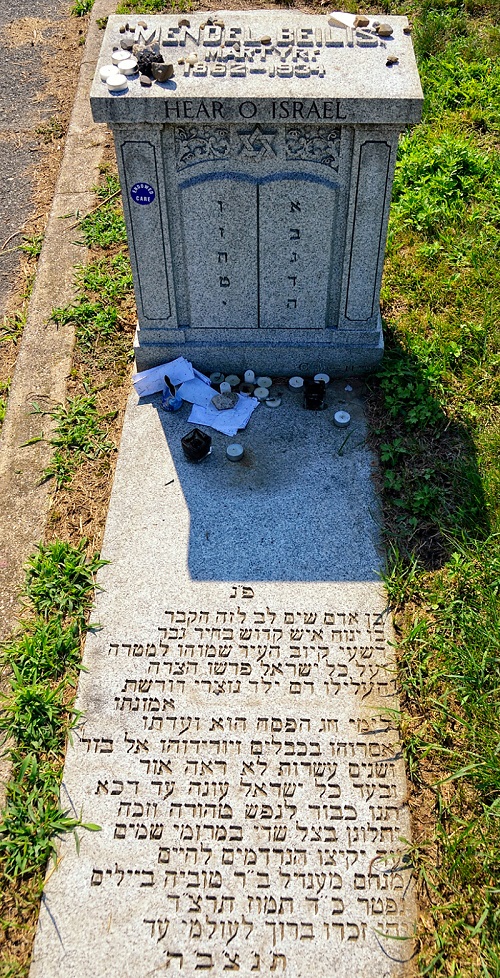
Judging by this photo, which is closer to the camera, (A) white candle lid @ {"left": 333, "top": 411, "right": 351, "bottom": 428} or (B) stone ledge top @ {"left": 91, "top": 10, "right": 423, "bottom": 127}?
(B) stone ledge top @ {"left": 91, "top": 10, "right": 423, "bottom": 127}

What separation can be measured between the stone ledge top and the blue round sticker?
383 millimetres

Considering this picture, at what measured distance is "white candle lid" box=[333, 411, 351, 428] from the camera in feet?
16.1

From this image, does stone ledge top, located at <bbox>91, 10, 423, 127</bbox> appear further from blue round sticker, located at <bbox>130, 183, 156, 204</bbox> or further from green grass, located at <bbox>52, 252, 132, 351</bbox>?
green grass, located at <bbox>52, 252, 132, 351</bbox>

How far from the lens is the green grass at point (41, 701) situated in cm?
349

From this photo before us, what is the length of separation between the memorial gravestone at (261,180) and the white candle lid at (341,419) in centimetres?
41

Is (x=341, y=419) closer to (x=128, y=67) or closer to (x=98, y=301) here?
(x=98, y=301)

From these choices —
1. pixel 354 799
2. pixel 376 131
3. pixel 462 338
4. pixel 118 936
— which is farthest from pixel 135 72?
pixel 118 936

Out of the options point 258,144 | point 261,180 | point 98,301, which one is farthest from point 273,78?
point 98,301

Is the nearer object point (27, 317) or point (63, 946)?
point (63, 946)

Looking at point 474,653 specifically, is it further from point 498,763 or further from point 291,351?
Answer: point 291,351

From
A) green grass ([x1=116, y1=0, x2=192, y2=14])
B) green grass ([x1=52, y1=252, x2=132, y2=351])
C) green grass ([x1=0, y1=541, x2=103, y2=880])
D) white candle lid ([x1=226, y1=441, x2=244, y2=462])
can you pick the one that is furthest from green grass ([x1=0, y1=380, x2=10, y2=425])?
green grass ([x1=116, y1=0, x2=192, y2=14])

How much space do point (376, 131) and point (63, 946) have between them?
390 centimetres

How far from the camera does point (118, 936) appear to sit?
10.7ft

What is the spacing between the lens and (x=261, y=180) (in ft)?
14.8
